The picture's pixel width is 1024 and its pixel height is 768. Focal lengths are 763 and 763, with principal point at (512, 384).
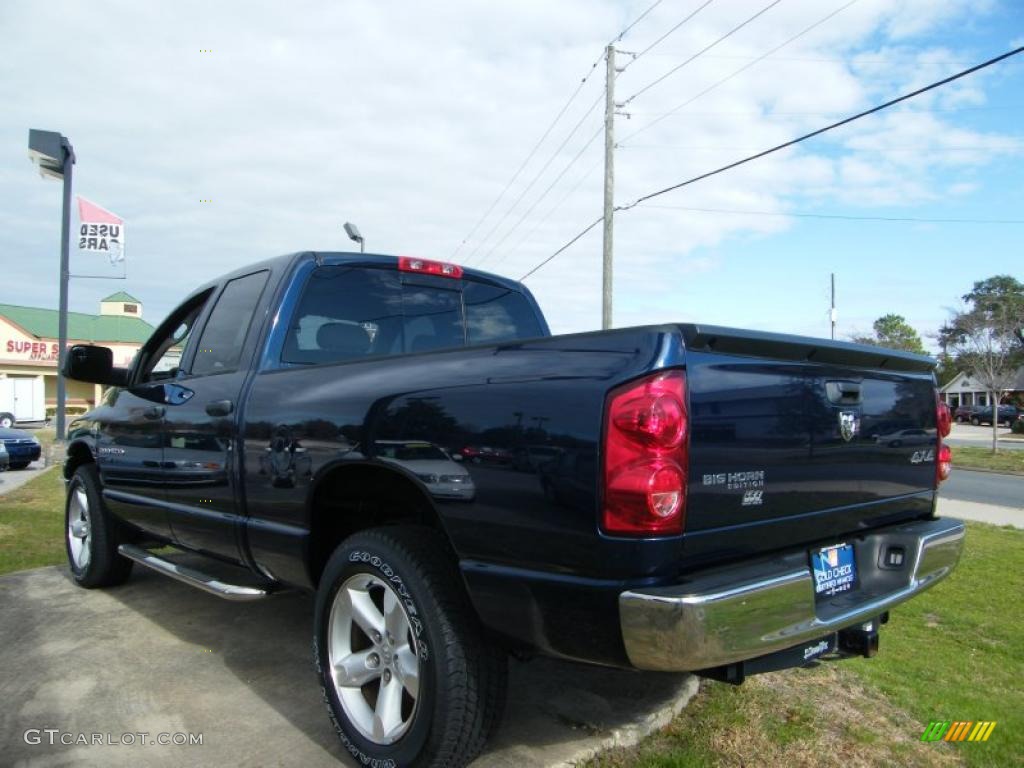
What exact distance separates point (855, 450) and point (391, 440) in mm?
1645

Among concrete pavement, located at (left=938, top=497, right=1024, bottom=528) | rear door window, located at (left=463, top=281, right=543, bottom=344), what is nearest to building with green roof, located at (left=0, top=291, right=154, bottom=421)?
concrete pavement, located at (left=938, top=497, right=1024, bottom=528)

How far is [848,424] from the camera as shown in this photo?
268cm

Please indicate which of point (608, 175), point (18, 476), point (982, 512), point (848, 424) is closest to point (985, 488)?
point (982, 512)

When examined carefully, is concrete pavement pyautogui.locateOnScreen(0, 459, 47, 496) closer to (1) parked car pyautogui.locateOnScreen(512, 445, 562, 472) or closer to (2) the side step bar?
(2) the side step bar

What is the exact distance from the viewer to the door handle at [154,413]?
407 centimetres

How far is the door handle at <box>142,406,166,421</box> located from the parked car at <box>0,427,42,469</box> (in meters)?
14.1

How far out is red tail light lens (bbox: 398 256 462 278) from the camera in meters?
4.07

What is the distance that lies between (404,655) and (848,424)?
5.70 ft

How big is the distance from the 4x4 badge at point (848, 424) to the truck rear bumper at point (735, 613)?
0.47 metres

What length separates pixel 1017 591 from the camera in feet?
18.6

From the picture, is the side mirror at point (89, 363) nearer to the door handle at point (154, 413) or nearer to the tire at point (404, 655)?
the door handle at point (154, 413)

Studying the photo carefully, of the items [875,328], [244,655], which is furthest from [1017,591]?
[875,328]

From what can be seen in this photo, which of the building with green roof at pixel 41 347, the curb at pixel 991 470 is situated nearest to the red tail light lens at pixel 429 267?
the curb at pixel 991 470

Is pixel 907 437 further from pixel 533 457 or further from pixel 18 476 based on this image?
pixel 18 476
